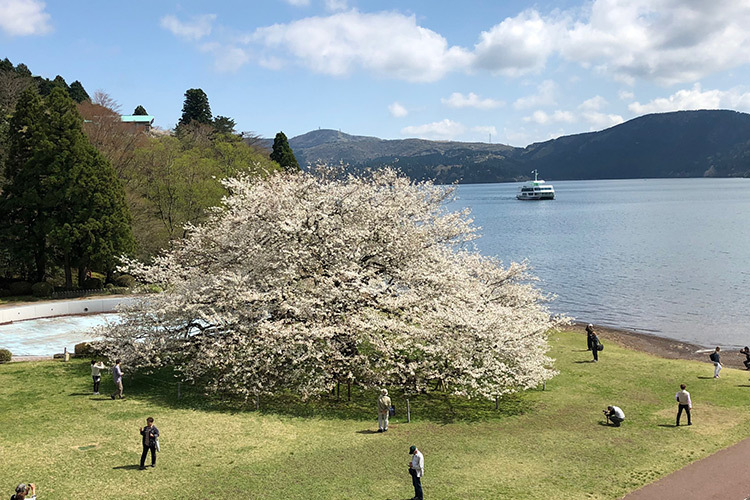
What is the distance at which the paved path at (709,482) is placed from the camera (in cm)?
1447

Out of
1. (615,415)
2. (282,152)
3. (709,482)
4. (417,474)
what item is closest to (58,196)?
(417,474)

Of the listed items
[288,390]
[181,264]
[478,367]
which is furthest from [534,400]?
[181,264]

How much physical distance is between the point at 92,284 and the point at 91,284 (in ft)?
0.34

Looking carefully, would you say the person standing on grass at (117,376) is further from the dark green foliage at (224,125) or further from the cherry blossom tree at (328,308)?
the dark green foliage at (224,125)

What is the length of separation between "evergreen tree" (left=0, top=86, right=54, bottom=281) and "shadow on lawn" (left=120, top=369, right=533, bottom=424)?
25.3 metres

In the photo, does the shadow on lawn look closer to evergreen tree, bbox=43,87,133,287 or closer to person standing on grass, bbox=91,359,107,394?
person standing on grass, bbox=91,359,107,394

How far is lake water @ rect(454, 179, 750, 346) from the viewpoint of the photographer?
4500 cm

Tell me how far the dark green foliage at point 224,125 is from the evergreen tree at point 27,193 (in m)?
48.8

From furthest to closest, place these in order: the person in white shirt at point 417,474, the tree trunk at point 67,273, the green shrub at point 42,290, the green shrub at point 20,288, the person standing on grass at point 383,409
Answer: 1. the tree trunk at point 67,273
2. the green shrub at point 20,288
3. the green shrub at point 42,290
4. the person standing on grass at point 383,409
5. the person in white shirt at point 417,474

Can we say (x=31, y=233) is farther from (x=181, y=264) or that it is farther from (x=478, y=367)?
(x=478, y=367)

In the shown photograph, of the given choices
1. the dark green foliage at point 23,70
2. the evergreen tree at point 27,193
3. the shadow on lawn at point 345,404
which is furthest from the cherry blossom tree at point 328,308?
the dark green foliage at point 23,70

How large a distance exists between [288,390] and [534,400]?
1026 centimetres

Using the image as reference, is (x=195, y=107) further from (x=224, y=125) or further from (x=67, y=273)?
(x=67, y=273)

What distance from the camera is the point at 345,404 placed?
2225cm
